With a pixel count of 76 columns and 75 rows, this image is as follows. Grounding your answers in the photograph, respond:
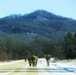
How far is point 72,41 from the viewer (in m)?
153

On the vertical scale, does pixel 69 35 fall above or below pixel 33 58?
above

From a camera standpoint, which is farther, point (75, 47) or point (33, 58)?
point (75, 47)

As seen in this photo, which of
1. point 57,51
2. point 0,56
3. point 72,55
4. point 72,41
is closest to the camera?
point 72,55

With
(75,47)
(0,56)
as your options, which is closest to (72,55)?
(75,47)

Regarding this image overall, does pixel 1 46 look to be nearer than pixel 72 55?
No

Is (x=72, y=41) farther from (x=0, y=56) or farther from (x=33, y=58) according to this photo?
(x=33, y=58)

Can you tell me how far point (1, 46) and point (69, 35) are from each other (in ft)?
172

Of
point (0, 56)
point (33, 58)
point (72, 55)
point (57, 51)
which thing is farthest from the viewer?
point (57, 51)

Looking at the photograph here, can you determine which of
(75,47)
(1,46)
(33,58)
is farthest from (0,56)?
(33,58)

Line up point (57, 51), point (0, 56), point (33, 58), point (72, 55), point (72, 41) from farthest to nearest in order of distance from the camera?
point (57, 51) → point (0, 56) → point (72, 41) → point (72, 55) → point (33, 58)

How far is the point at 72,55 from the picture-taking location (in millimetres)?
143000

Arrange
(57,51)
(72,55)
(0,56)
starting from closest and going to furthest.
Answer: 1. (72,55)
2. (0,56)
3. (57,51)

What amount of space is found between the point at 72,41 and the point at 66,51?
17.3 feet

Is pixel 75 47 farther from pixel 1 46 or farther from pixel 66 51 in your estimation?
pixel 1 46
